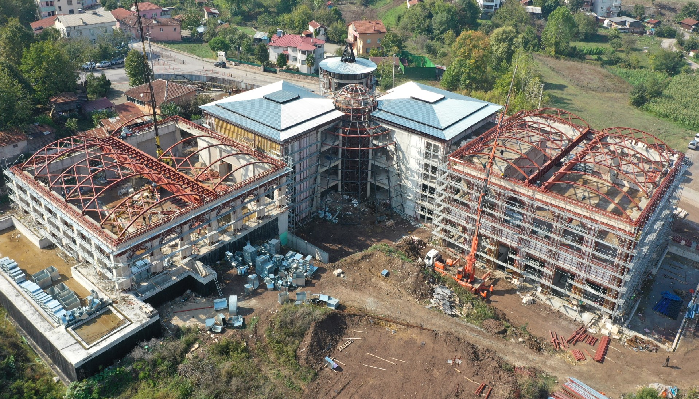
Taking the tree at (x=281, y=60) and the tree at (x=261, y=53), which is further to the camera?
the tree at (x=281, y=60)

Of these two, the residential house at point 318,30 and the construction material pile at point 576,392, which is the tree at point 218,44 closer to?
the residential house at point 318,30

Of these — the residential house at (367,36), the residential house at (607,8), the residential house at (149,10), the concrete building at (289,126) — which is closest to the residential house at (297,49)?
the residential house at (367,36)

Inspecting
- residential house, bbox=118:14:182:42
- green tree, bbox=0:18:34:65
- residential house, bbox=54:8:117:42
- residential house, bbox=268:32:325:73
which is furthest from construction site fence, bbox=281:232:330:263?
residential house, bbox=118:14:182:42

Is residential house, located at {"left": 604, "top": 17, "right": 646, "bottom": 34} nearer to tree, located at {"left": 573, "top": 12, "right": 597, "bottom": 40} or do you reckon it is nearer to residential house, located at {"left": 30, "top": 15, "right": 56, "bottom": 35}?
tree, located at {"left": 573, "top": 12, "right": 597, "bottom": 40}

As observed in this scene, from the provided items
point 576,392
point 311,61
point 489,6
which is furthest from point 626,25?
point 576,392

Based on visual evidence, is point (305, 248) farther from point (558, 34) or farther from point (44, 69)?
point (558, 34)

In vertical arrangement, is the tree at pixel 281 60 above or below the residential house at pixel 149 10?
below

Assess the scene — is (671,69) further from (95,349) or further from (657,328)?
(95,349)
